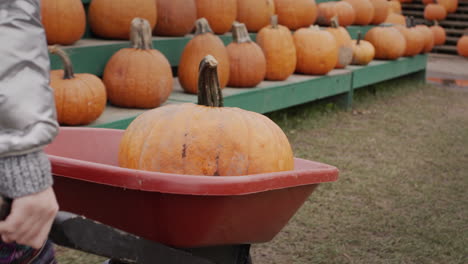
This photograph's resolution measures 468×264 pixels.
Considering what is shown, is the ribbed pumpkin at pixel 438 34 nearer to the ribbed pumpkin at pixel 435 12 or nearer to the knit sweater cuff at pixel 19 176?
the ribbed pumpkin at pixel 435 12

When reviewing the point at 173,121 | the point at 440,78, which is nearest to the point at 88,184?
the point at 173,121

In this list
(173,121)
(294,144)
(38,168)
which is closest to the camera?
(38,168)

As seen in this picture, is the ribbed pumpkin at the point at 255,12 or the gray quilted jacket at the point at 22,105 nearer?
the gray quilted jacket at the point at 22,105

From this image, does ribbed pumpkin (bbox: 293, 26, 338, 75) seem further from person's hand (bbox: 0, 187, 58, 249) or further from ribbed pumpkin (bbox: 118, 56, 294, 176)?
person's hand (bbox: 0, 187, 58, 249)

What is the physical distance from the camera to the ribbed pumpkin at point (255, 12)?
502cm

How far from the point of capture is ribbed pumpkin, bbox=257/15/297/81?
4.77 meters

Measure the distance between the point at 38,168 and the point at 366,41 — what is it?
20.1 ft

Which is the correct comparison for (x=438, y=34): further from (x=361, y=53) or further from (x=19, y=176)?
(x=19, y=176)

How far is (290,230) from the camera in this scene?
2844 millimetres

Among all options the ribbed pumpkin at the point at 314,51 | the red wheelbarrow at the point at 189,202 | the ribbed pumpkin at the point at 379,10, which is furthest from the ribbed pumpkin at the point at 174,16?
the ribbed pumpkin at the point at 379,10

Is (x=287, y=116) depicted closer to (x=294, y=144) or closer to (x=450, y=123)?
(x=294, y=144)

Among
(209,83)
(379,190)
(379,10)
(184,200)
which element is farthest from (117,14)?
(379,10)

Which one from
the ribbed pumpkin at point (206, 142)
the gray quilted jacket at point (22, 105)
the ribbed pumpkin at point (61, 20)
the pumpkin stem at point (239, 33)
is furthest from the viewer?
the pumpkin stem at point (239, 33)

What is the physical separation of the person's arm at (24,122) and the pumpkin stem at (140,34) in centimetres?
259
